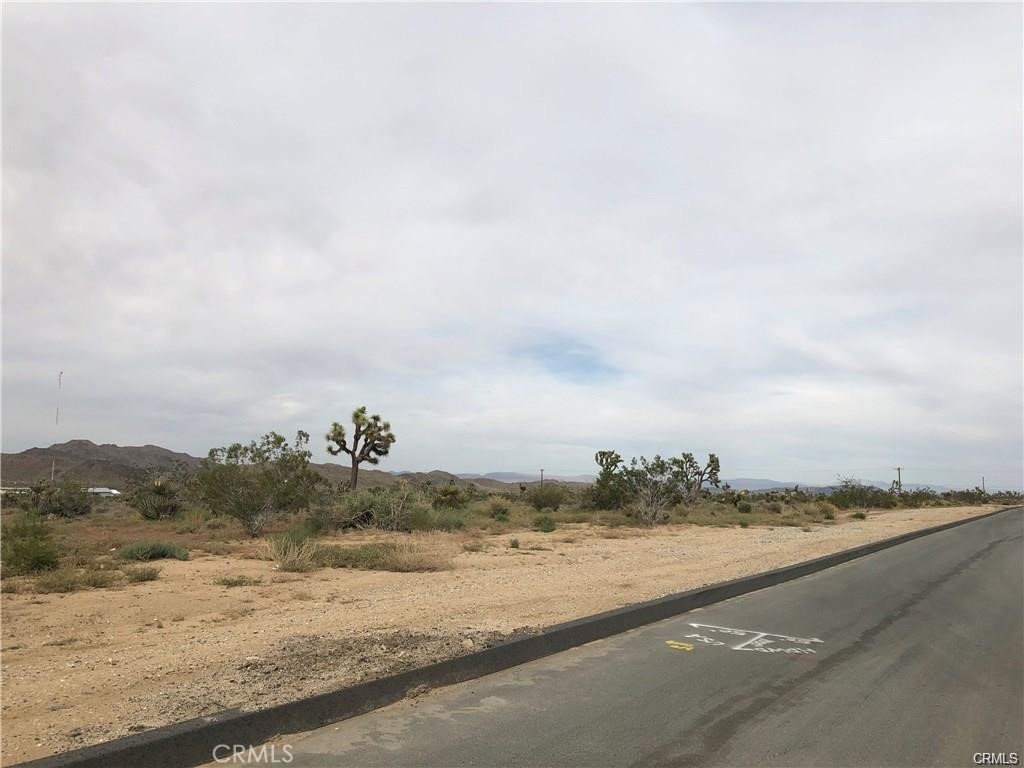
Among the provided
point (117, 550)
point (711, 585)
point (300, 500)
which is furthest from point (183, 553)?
point (711, 585)

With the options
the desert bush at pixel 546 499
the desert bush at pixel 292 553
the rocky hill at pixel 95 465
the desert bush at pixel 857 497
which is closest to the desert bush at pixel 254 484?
the desert bush at pixel 292 553

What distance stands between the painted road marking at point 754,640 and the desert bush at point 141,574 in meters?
10.1

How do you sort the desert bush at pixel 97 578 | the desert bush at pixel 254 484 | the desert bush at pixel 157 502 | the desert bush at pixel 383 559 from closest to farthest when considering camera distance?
the desert bush at pixel 97 578 < the desert bush at pixel 383 559 < the desert bush at pixel 254 484 < the desert bush at pixel 157 502

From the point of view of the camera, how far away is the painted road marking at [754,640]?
841cm

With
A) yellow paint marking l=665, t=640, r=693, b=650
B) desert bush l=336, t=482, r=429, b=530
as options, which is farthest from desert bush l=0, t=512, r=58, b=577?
yellow paint marking l=665, t=640, r=693, b=650

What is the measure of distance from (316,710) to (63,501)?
3339cm

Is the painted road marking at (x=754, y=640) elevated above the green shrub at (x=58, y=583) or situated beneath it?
elevated above

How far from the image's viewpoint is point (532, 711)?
19.3ft

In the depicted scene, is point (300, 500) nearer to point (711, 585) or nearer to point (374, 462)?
point (711, 585)

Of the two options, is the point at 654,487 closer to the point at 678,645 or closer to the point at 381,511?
the point at 381,511

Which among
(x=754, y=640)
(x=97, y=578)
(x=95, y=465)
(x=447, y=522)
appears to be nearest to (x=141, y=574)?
(x=97, y=578)

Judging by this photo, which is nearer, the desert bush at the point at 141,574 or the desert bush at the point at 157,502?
the desert bush at the point at 141,574

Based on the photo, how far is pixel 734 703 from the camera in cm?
628

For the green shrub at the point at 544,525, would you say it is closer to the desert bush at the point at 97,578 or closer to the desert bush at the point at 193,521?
the desert bush at the point at 193,521
